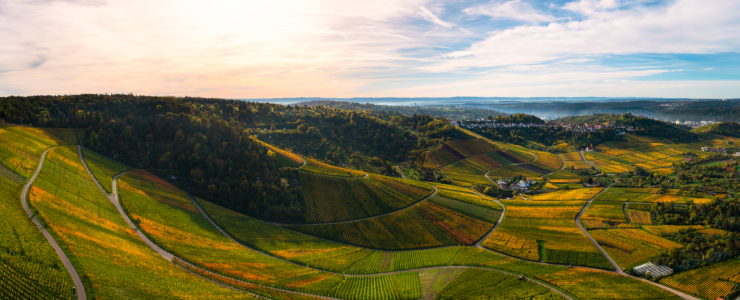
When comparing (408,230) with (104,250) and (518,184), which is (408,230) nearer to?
(104,250)

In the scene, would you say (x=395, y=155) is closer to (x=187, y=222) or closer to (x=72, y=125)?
(x=187, y=222)

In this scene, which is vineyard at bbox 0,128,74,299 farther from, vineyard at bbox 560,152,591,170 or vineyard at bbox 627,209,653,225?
vineyard at bbox 560,152,591,170

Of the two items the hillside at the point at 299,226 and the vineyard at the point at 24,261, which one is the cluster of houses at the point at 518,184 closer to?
the hillside at the point at 299,226

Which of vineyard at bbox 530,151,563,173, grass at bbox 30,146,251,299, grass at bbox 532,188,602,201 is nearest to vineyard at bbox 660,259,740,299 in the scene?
grass at bbox 532,188,602,201

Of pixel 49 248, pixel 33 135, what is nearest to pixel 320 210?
pixel 49 248

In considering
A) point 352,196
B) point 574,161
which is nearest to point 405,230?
point 352,196

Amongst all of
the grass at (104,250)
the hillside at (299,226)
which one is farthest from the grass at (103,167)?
the grass at (104,250)

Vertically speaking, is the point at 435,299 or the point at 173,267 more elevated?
the point at 173,267
